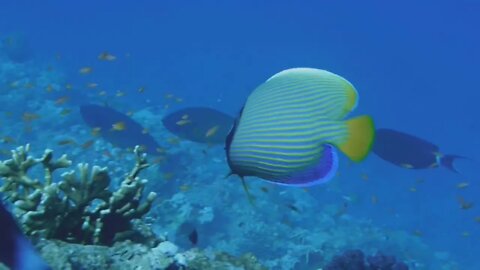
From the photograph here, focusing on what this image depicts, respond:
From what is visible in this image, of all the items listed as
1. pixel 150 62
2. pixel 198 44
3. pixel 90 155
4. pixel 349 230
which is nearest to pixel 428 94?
pixel 198 44

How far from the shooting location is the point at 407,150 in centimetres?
780

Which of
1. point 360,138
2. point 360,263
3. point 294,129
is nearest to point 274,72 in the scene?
point 360,263

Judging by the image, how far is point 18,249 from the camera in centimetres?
108

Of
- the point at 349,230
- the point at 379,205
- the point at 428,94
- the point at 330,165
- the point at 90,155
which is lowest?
the point at 428,94

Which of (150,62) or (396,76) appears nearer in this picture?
(150,62)

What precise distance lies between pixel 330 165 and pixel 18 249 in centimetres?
137

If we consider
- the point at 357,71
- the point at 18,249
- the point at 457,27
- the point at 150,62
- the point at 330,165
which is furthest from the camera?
the point at 457,27

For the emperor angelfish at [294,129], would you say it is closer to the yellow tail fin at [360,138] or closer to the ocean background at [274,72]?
the yellow tail fin at [360,138]

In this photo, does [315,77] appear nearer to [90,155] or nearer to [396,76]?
[90,155]

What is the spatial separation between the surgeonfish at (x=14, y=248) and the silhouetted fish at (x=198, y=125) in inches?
319

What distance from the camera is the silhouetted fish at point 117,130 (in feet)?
33.2

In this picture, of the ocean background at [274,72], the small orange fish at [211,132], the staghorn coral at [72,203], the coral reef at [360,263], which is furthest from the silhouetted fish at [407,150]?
the staghorn coral at [72,203]

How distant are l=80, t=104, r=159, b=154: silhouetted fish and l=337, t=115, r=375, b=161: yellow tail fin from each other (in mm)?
8379

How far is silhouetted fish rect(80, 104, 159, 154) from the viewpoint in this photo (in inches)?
399
